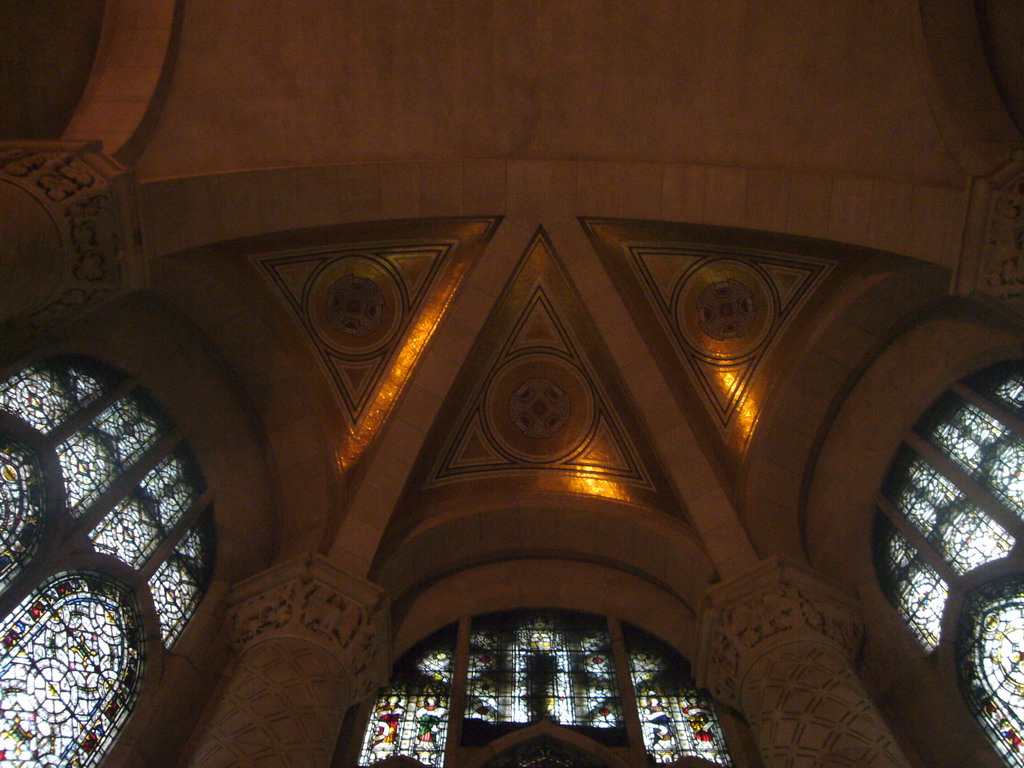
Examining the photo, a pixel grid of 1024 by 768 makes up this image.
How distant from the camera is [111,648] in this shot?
23.1ft

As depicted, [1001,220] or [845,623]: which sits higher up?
[1001,220]

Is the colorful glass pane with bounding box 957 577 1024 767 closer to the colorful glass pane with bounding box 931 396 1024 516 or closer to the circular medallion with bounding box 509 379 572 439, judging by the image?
the colorful glass pane with bounding box 931 396 1024 516

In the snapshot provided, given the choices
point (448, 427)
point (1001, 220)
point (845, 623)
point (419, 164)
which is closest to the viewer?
point (1001, 220)

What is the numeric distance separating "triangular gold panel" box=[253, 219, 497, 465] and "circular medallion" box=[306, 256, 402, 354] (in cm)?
1

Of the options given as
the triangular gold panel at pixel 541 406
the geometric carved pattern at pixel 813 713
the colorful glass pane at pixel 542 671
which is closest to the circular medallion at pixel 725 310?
the triangular gold panel at pixel 541 406

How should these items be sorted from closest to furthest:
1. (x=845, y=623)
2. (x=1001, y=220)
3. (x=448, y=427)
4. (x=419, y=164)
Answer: (x=1001, y=220)
(x=845, y=623)
(x=419, y=164)
(x=448, y=427)

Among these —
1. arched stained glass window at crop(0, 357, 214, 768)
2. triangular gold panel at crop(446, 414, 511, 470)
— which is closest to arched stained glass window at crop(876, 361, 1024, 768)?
triangular gold panel at crop(446, 414, 511, 470)

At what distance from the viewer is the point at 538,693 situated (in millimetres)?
8406

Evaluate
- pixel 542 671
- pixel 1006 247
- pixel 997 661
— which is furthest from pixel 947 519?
pixel 542 671

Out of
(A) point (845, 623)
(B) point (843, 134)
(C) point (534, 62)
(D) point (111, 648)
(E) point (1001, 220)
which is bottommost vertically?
(D) point (111, 648)

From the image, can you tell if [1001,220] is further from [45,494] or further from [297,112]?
[45,494]

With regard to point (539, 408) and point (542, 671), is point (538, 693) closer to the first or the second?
point (542, 671)

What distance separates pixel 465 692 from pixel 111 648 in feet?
10.9

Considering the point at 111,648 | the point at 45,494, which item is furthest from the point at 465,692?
the point at 45,494
